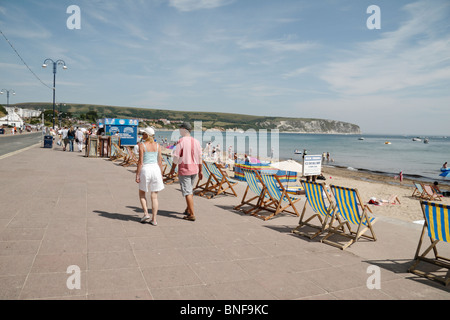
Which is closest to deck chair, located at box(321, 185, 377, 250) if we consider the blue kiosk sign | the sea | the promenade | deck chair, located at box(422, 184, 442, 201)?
the promenade

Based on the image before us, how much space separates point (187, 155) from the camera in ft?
17.2

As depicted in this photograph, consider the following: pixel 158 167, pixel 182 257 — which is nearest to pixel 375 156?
pixel 158 167

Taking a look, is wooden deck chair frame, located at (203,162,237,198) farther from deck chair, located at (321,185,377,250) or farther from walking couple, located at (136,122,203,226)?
deck chair, located at (321,185,377,250)

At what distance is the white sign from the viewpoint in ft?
36.6

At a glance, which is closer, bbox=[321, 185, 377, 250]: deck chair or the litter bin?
bbox=[321, 185, 377, 250]: deck chair

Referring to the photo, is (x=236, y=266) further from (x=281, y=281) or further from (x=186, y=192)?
(x=186, y=192)

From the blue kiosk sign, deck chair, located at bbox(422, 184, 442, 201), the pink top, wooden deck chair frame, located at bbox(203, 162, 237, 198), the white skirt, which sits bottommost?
deck chair, located at bbox(422, 184, 442, 201)

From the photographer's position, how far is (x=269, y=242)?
4523 millimetres

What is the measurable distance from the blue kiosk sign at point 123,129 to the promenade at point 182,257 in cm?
1295

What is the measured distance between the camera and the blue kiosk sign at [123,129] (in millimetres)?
18703

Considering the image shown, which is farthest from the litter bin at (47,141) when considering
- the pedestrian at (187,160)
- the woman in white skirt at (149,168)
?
the woman in white skirt at (149,168)

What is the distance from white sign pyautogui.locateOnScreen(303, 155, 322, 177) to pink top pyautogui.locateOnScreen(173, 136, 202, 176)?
262 inches

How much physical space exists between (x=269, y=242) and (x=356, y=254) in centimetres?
118
